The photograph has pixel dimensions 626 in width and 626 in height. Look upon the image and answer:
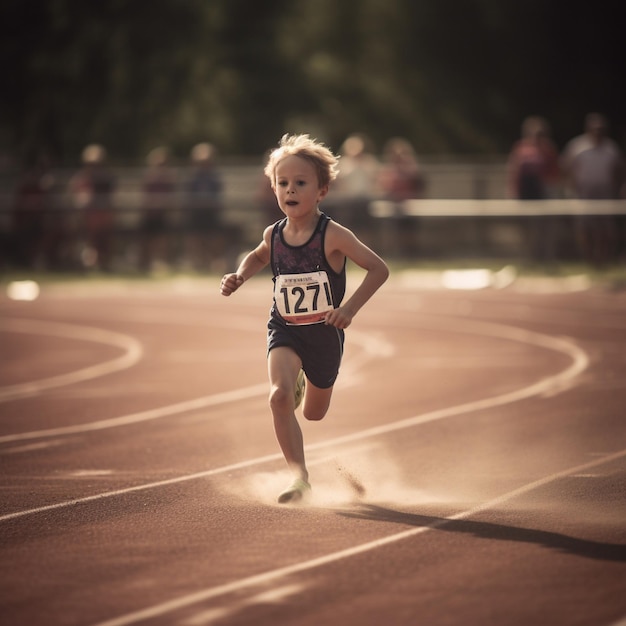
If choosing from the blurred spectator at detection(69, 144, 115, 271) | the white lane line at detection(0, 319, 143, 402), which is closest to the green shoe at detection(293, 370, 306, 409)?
the white lane line at detection(0, 319, 143, 402)

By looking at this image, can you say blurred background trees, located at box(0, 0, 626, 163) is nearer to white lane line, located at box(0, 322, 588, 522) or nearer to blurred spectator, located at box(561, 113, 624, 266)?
blurred spectator, located at box(561, 113, 624, 266)

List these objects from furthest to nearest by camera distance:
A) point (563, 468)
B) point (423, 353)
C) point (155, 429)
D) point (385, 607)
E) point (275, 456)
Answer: point (423, 353) < point (155, 429) < point (275, 456) < point (563, 468) < point (385, 607)

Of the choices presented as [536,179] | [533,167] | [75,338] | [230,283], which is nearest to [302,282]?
[230,283]

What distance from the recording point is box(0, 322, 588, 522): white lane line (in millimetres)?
7640

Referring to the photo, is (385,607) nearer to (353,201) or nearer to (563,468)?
(563,468)

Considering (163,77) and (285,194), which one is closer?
(285,194)

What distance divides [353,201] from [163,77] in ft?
52.2

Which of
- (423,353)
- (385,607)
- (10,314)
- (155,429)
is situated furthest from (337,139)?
(385,607)

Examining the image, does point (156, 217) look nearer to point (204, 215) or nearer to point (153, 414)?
point (204, 215)

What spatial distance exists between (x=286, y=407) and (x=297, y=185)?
1.07 meters

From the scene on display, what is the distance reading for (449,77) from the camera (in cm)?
4472

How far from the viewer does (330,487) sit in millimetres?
7648

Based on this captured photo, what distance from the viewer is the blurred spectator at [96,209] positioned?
84.4ft

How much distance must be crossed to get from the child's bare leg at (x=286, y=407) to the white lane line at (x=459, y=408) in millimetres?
819
